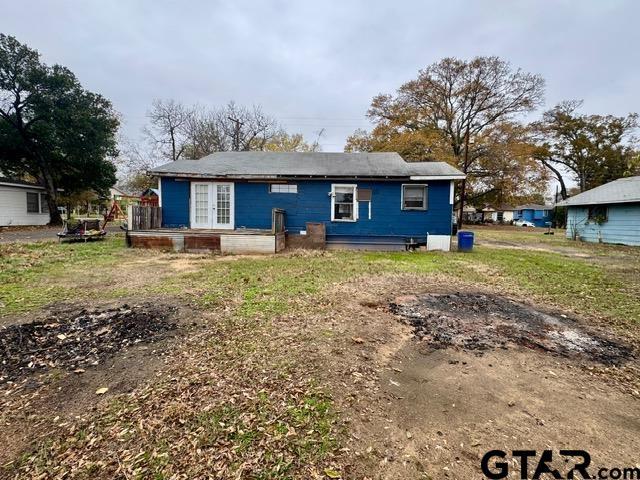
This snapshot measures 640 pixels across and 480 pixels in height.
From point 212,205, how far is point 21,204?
48.1 ft

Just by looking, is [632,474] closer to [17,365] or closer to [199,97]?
[17,365]

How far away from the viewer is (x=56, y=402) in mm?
2189

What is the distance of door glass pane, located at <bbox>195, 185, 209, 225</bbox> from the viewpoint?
11.0 m

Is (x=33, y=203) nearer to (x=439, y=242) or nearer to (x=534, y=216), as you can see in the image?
(x=439, y=242)

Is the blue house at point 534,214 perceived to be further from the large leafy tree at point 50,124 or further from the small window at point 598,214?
the large leafy tree at point 50,124

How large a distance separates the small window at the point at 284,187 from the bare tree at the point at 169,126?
20943mm

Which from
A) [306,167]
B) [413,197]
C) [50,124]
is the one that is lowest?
[413,197]

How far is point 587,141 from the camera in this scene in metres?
31.8

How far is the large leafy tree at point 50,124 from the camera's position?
1562 centimetres

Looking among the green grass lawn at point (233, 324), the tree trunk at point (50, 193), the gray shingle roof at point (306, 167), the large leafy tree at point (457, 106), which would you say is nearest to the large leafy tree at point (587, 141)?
the large leafy tree at point (457, 106)

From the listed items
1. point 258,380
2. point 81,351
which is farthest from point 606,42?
point 81,351

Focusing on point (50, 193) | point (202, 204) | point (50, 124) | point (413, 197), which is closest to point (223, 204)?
point (202, 204)

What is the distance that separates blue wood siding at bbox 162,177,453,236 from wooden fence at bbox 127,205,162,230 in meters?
0.31

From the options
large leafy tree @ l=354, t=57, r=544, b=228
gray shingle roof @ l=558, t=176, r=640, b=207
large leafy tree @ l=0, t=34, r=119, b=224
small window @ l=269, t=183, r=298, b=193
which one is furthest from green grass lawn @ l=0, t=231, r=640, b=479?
large leafy tree @ l=354, t=57, r=544, b=228
